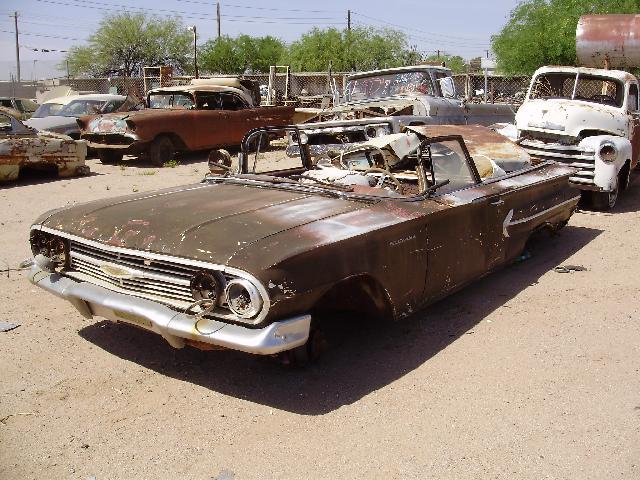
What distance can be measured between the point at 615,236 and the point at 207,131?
8.49 metres

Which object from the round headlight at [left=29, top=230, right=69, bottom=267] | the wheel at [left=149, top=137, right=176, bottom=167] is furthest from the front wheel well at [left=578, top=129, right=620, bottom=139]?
the wheel at [left=149, top=137, right=176, bottom=167]

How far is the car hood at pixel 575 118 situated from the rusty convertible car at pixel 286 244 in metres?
3.89

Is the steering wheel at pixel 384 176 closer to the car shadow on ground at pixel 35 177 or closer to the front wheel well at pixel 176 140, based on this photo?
the car shadow on ground at pixel 35 177

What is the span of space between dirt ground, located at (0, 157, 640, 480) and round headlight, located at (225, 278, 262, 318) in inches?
22.2

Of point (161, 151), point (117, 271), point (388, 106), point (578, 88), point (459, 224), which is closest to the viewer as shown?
point (117, 271)

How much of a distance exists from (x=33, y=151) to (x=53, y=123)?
3376 mm

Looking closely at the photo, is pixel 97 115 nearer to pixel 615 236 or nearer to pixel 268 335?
pixel 615 236

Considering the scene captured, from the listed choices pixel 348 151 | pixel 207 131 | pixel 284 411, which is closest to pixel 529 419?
pixel 284 411

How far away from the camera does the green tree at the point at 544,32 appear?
73.3 ft

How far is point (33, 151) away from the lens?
34.7 ft

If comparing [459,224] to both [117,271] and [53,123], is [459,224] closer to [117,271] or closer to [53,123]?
[117,271]

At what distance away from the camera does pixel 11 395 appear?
348cm

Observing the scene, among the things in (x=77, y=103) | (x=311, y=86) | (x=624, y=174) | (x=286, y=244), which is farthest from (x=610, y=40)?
(x=311, y=86)

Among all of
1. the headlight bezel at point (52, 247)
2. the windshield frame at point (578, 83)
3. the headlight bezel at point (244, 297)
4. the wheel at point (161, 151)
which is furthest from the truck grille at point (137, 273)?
the wheel at point (161, 151)
